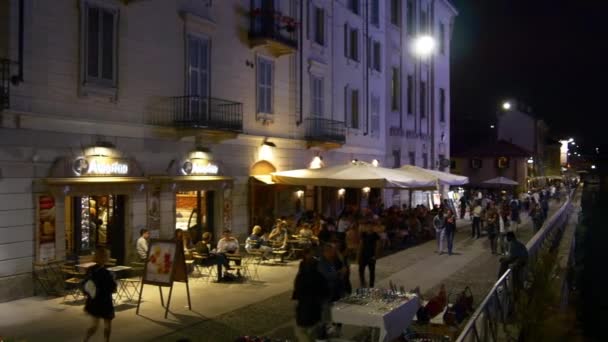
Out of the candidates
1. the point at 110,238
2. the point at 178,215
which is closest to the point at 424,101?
the point at 178,215

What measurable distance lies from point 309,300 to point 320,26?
20.2 metres

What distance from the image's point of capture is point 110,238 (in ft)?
53.6

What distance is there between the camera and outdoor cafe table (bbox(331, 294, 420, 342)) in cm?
856

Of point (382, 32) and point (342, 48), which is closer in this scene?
point (342, 48)

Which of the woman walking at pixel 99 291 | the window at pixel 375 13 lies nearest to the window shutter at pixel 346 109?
the window at pixel 375 13

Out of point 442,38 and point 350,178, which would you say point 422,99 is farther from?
point 350,178

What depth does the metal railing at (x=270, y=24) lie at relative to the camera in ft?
70.8

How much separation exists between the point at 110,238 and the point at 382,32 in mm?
21853

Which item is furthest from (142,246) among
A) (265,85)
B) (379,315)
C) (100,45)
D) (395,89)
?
(395,89)

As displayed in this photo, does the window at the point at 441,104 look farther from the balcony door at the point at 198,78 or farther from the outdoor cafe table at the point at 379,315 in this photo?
the outdoor cafe table at the point at 379,315

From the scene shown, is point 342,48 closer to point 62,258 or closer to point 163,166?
point 163,166

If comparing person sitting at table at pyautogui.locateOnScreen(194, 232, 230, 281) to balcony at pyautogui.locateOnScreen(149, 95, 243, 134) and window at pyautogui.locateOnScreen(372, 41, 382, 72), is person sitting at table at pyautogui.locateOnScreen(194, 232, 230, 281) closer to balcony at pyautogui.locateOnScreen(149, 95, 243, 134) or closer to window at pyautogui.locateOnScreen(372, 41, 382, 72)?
balcony at pyautogui.locateOnScreen(149, 95, 243, 134)

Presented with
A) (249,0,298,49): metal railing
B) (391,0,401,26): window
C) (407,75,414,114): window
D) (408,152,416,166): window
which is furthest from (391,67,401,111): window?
(249,0,298,49): metal railing

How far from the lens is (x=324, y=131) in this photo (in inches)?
1043
